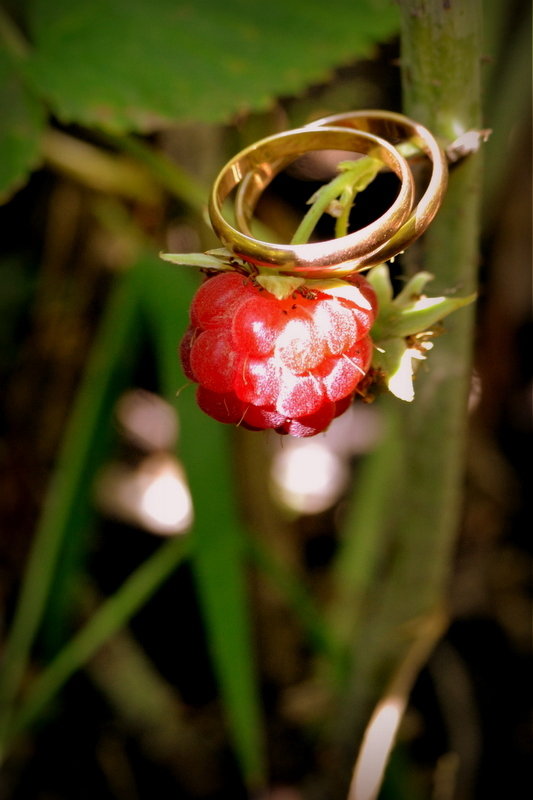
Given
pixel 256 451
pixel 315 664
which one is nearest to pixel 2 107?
pixel 256 451

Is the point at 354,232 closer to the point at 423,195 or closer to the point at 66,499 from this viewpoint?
the point at 423,195

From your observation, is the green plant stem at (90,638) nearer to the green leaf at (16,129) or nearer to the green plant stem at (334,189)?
the green leaf at (16,129)

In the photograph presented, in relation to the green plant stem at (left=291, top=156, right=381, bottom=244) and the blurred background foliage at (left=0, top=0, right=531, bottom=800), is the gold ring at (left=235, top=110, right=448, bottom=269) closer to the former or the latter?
the green plant stem at (left=291, top=156, right=381, bottom=244)

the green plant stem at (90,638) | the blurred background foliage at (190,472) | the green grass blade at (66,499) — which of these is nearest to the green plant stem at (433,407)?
the blurred background foliage at (190,472)

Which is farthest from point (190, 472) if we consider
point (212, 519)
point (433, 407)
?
point (433, 407)

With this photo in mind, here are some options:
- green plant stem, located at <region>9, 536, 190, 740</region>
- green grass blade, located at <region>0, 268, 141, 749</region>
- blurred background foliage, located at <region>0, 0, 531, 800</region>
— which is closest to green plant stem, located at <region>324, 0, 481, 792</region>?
blurred background foliage, located at <region>0, 0, 531, 800</region>

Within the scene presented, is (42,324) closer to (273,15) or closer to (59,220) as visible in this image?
(59,220)
